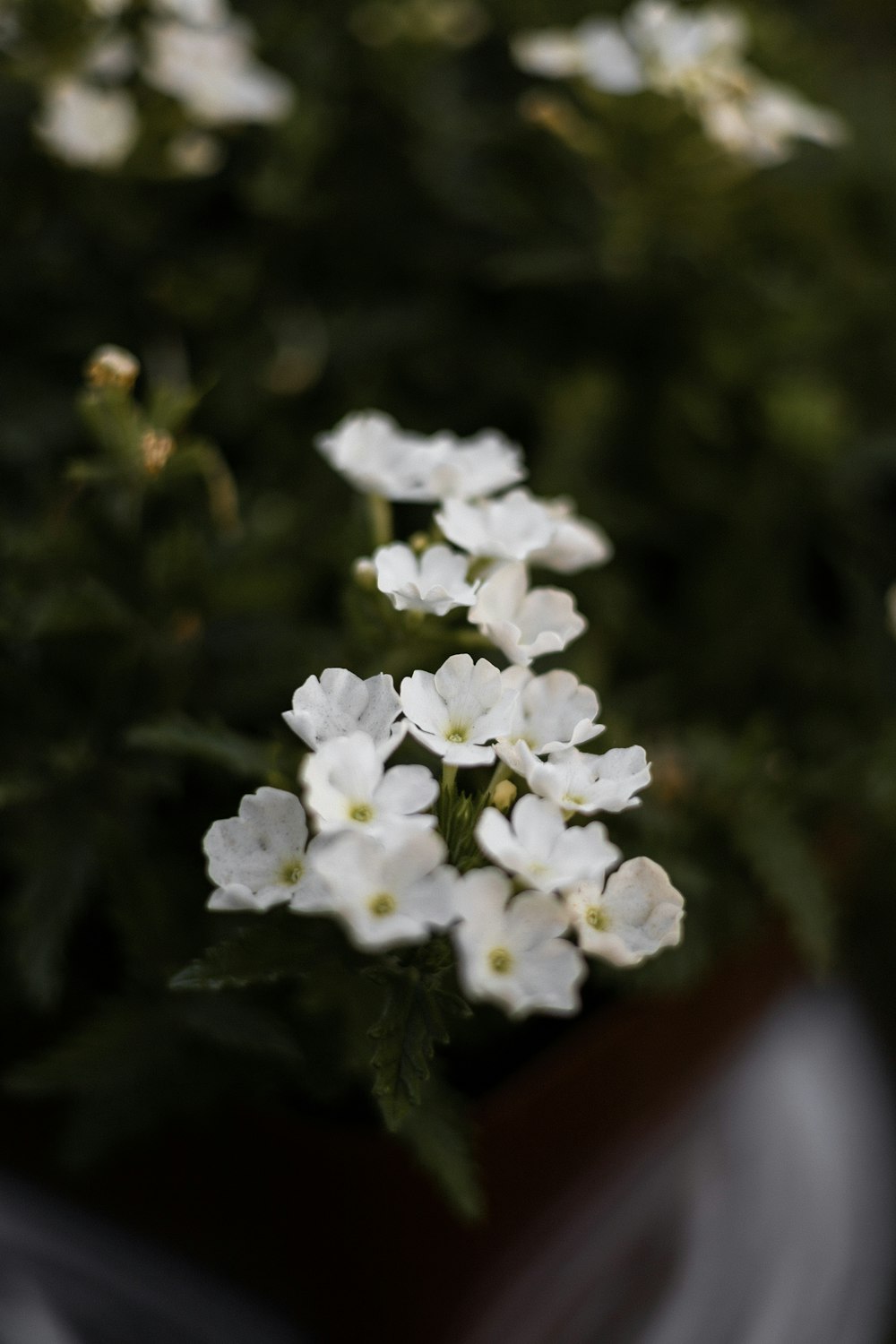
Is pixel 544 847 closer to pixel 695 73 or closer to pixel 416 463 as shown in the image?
pixel 416 463

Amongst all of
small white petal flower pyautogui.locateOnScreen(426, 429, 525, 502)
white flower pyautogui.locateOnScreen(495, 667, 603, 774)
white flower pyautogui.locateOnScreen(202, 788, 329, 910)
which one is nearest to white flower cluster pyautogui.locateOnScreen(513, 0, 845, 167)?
small white petal flower pyautogui.locateOnScreen(426, 429, 525, 502)

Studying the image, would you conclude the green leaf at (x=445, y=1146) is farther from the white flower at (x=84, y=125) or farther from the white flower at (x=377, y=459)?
the white flower at (x=84, y=125)

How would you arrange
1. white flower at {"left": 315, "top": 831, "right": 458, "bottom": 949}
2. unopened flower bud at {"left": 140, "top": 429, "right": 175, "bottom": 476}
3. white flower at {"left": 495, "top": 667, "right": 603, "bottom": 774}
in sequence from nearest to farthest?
white flower at {"left": 315, "top": 831, "right": 458, "bottom": 949}, white flower at {"left": 495, "top": 667, "right": 603, "bottom": 774}, unopened flower bud at {"left": 140, "top": 429, "right": 175, "bottom": 476}

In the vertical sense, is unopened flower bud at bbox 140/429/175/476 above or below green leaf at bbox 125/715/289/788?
above

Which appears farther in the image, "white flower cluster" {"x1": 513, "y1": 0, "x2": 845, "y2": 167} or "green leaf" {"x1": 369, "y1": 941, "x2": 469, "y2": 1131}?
"white flower cluster" {"x1": 513, "y1": 0, "x2": 845, "y2": 167}

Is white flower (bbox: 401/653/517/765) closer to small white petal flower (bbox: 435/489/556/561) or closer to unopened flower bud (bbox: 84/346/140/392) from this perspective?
small white petal flower (bbox: 435/489/556/561)

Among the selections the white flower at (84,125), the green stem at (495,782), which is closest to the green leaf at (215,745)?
the green stem at (495,782)
